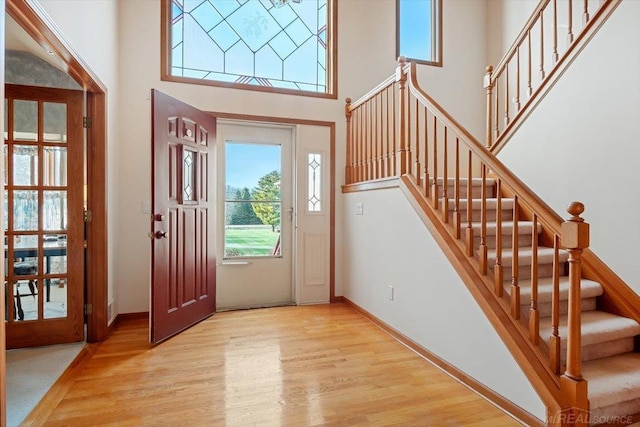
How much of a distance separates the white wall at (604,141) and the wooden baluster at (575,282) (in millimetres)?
969

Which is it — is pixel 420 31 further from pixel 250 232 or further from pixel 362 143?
pixel 250 232

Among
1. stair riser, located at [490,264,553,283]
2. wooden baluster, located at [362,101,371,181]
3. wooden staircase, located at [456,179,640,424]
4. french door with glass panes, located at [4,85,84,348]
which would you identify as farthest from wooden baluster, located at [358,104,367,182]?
french door with glass panes, located at [4,85,84,348]

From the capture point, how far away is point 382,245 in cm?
325

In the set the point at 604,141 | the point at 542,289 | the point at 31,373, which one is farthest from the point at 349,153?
the point at 31,373

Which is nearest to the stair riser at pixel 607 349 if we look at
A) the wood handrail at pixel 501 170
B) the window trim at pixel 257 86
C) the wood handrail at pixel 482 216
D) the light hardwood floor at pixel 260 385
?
the wood handrail at pixel 482 216

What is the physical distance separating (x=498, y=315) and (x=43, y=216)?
3.31 metres

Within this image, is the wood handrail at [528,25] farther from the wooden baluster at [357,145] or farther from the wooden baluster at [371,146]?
the wooden baluster at [357,145]

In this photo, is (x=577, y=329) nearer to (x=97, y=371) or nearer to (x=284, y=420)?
(x=284, y=420)

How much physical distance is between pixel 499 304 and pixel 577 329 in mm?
419

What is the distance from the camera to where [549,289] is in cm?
219

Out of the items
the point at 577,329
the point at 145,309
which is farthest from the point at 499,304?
the point at 145,309

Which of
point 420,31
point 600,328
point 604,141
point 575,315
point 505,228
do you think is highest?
point 420,31

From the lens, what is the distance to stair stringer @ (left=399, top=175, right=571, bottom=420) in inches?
67.4

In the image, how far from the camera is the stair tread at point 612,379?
5.52 feet
